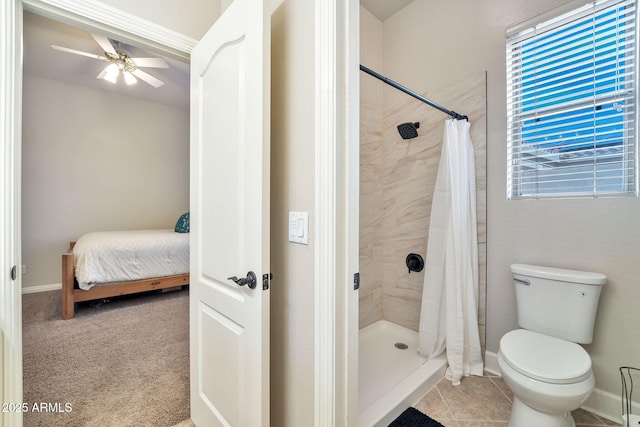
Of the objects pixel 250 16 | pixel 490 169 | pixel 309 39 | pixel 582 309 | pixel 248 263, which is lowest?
pixel 582 309

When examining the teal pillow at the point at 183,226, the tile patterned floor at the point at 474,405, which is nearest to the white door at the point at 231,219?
the tile patterned floor at the point at 474,405

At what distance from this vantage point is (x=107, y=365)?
78.7 inches

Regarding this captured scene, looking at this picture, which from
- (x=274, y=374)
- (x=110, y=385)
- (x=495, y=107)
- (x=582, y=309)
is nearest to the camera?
(x=274, y=374)

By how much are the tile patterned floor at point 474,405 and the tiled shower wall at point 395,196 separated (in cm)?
64

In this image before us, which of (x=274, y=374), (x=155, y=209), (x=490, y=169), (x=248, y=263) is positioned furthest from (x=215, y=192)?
(x=155, y=209)

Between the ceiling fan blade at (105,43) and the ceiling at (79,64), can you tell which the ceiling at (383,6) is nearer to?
the ceiling at (79,64)

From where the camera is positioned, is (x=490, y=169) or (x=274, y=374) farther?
(x=490, y=169)

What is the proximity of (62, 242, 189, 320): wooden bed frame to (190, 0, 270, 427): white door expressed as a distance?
2291 millimetres

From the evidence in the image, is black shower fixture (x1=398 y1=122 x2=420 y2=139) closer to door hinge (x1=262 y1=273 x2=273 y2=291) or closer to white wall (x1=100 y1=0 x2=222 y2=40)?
white wall (x1=100 y1=0 x2=222 y2=40)

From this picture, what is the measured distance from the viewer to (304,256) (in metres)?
1.02

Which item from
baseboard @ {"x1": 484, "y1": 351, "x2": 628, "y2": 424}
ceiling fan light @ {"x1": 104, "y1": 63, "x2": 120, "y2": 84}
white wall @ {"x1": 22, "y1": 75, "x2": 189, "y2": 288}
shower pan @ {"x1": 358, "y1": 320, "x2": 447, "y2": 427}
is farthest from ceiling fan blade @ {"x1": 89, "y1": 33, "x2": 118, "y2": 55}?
baseboard @ {"x1": 484, "y1": 351, "x2": 628, "y2": 424}

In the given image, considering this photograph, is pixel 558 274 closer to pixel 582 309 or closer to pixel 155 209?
pixel 582 309

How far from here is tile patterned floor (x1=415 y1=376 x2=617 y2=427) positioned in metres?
1.44

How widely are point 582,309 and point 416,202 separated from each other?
3.98 ft
